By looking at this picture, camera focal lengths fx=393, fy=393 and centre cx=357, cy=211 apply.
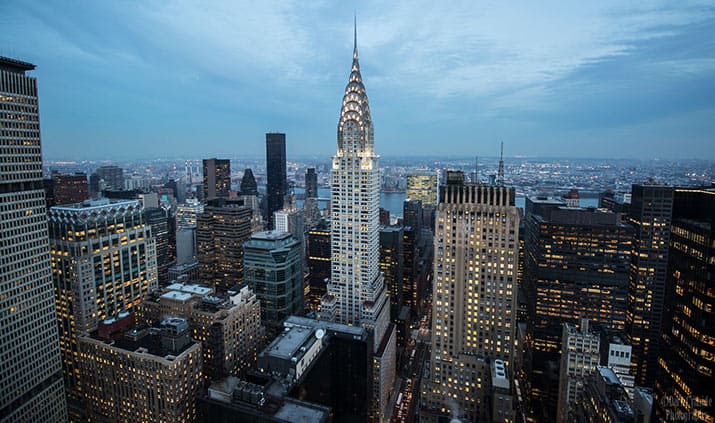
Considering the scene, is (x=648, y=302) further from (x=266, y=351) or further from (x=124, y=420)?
(x=124, y=420)

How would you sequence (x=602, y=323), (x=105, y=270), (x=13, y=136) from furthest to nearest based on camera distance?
(x=602, y=323)
(x=105, y=270)
(x=13, y=136)

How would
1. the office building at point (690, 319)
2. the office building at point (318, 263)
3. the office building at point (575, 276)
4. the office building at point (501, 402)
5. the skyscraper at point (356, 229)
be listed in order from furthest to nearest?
the office building at point (318, 263), the office building at point (575, 276), the skyscraper at point (356, 229), the office building at point (501, 402), the office building at point (690, 319)

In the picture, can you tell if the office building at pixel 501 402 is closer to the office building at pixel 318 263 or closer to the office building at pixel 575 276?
the office building at pixel 575 276

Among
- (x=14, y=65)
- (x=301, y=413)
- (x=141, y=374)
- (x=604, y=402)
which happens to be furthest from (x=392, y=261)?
(x=14, y=65)

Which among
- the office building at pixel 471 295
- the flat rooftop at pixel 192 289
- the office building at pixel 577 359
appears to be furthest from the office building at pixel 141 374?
the office building at pixel 577 359

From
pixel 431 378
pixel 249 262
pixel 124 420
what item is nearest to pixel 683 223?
pixel 431 378

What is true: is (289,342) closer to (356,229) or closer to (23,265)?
(356,229)

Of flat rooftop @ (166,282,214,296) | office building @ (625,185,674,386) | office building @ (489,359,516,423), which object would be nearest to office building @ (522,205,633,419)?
office building @ (625,185,674,386)
